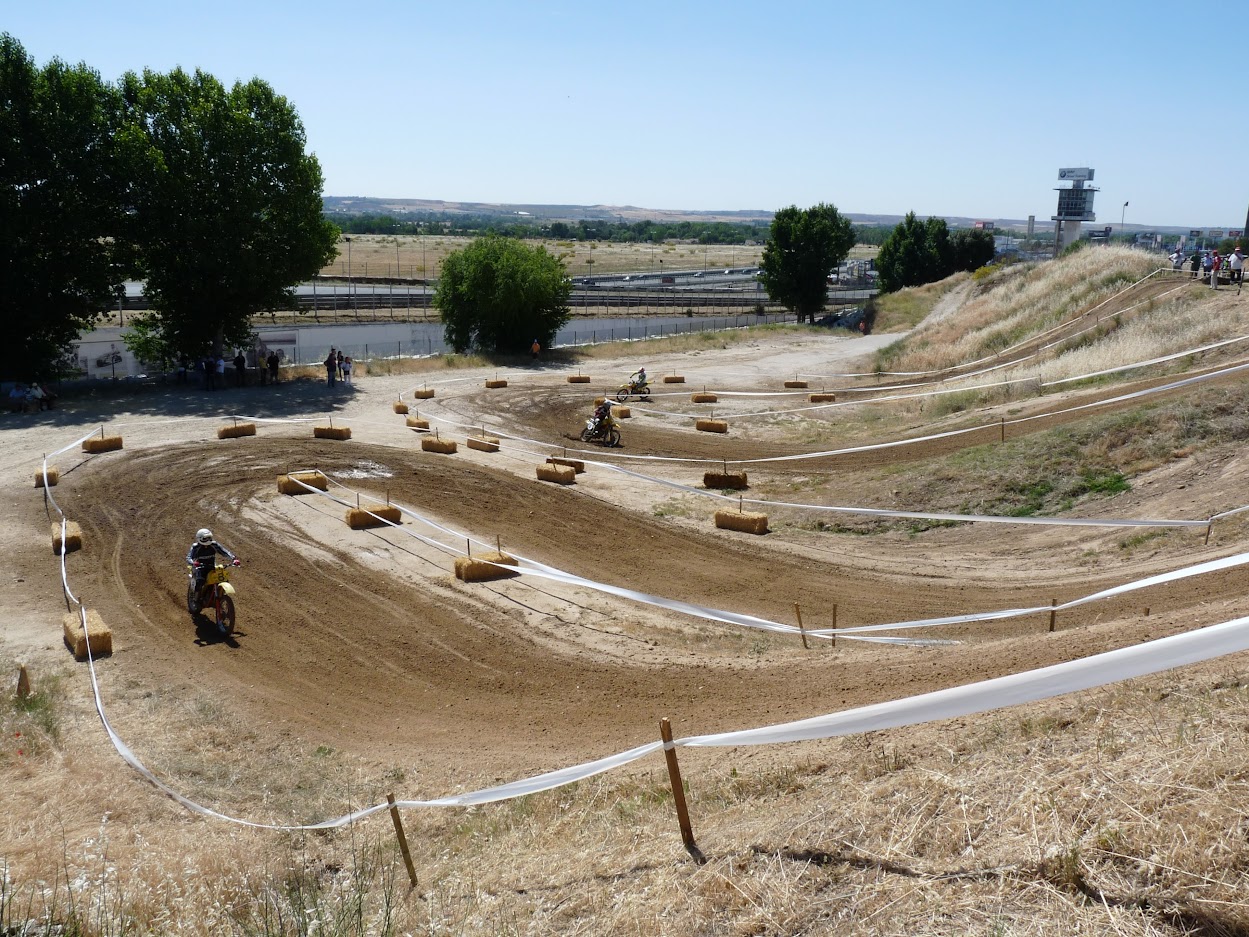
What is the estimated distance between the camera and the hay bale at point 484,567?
16078mm

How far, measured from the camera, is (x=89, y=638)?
1316 cm

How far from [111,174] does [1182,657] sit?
37145 mm

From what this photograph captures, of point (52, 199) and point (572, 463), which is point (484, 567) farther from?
point (52, 199)

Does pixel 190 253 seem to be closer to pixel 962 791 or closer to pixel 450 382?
pixel 450 382

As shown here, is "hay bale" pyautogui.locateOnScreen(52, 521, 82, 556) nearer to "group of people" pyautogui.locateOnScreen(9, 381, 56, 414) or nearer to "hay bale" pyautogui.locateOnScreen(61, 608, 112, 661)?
"hay bale" pyautogui.locateOnScreen(61, 608, 112, 661)

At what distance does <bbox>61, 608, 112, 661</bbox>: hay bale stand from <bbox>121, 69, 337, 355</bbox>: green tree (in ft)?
81.7

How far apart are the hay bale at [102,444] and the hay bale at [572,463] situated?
11.5 meters

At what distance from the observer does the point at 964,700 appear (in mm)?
6434

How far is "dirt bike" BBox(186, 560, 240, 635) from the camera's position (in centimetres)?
1408

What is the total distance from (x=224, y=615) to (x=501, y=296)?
→ 35078 millimetres

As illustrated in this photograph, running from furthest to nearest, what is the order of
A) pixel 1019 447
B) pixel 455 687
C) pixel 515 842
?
pixel 1019 447
pixel 455 687
pixel 515 842

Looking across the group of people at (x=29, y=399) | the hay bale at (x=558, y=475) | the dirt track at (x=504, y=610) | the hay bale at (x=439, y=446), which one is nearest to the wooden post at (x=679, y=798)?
the dirt track at (x=504, y=610)

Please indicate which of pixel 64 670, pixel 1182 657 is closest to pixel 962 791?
pixel 1182 657

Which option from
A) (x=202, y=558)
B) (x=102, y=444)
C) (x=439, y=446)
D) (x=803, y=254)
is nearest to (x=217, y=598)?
(x=202, y=558)
